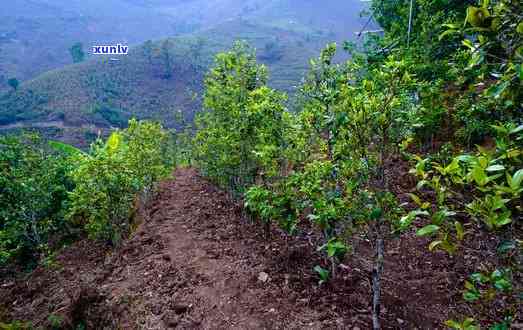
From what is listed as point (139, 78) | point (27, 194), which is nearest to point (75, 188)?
point (27, 194)

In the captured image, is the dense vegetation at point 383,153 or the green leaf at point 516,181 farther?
the dense vegetation at point 383,153

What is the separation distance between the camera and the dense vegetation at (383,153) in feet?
4.80

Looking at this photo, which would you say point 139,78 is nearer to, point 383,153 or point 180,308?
point 180,308

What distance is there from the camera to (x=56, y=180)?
33.0 feet

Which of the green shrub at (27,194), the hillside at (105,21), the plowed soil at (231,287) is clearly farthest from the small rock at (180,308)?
the hillside at (105,21)

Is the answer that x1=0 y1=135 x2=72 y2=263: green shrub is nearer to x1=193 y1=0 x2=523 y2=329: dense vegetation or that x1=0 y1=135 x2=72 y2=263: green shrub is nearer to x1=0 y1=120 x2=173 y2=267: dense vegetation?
x1=0 y1=120 x2=173 y2=267: dense vegetation

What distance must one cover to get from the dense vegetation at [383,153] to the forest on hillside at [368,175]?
0.02 metres

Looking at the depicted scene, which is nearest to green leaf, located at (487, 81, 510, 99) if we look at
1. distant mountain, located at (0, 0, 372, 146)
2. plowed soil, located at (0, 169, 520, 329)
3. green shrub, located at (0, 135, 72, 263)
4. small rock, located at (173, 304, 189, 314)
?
plowed soil, located at (0, 169, 520, 329)

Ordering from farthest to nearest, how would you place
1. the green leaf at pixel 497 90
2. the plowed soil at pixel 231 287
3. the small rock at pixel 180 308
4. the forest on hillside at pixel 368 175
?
the small rock at pixel 180 308 → the plowed soil at pixel 231 287 → the forest on hillside at pixel 368 175 → the green leaf at pixel 497 90

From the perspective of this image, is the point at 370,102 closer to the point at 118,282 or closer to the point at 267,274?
the point at 267,274

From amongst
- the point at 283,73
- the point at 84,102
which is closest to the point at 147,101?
the point at 84,102

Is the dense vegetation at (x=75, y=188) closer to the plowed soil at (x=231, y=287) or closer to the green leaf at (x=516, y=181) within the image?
the plowed soil at (x=231, y=287)

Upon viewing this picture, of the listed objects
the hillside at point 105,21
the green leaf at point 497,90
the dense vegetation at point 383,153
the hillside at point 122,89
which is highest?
the hillside at point 105,21

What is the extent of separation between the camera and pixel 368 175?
10.2 ft
